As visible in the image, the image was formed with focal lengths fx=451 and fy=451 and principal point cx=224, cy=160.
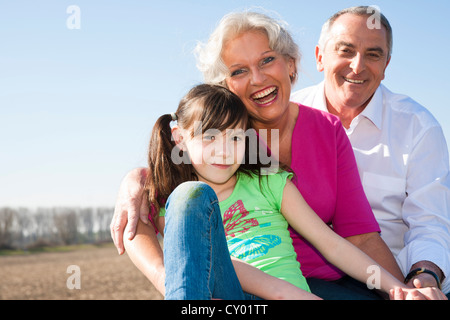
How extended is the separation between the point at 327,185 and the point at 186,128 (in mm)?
1028

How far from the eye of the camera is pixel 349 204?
306 centimetres

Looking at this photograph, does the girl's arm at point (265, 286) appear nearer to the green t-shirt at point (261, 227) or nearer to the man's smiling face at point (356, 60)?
the green t-shirt at point (261, 227)

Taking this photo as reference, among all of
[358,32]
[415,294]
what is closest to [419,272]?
[415,294]

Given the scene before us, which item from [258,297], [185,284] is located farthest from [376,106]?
[185,284]

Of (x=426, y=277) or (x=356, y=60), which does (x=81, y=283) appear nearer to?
(x=356, y=60)

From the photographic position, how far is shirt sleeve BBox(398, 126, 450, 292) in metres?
3.04

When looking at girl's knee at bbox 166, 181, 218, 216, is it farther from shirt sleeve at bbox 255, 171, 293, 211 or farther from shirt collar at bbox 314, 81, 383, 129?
shirt collar at bbox 314, 81, 383, 129

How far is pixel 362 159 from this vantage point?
3.71 metres

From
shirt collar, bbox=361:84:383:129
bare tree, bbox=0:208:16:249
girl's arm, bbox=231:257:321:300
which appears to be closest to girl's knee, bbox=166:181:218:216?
girl's arm, bbox=231:257:321:300

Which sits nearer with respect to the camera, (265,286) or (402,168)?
(265,286)

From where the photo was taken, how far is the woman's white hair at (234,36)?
3230 mm

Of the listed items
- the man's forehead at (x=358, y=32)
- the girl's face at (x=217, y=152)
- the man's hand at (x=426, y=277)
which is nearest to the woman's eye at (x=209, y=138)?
the girl's face at (x=217, y=152)

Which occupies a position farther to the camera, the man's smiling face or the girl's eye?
the man's smiling face

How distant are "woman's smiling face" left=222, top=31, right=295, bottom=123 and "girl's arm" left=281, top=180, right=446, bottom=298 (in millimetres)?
740
